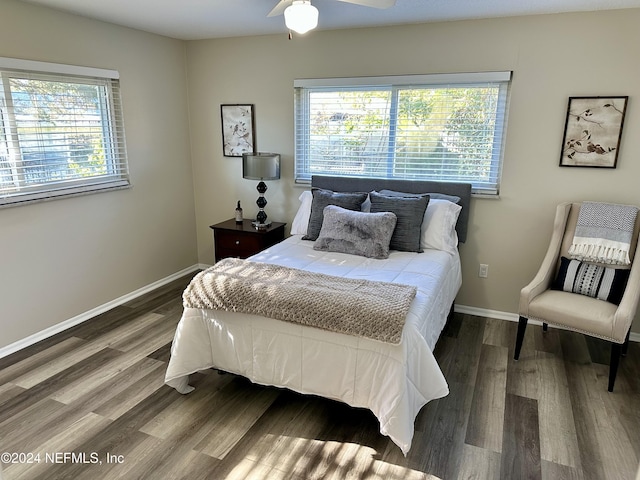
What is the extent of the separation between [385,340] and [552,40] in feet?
8.47

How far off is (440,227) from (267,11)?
79.6 inches

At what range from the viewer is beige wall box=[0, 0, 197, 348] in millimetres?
3018

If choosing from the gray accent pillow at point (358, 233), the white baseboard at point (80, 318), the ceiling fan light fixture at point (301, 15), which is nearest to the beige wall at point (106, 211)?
the white baseboard at point (80, 318)

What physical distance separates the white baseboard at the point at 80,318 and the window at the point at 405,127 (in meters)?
1.72

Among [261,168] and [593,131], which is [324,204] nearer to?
[261,168]

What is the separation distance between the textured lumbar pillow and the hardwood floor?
48 centimetres

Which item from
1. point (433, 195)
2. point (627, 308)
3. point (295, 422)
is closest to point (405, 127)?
point (433, 195)

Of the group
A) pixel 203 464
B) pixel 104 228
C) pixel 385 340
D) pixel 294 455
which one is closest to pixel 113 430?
pixel 203 464

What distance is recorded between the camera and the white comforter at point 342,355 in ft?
6.82

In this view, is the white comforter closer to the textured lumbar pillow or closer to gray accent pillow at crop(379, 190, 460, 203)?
gray accent pillow at crop(379, 190, 460, 203)

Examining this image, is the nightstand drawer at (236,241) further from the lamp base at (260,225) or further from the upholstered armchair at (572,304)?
the upholstered armchair at (572,304)

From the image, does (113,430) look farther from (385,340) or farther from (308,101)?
(308,101)

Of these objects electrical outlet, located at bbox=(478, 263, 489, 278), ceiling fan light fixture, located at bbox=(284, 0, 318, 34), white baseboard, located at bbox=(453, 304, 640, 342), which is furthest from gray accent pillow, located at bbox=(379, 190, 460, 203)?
ceiling fan light fixture, located at bbox=(284, 0, 318, 34)

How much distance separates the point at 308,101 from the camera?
13.1 feet
